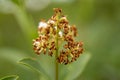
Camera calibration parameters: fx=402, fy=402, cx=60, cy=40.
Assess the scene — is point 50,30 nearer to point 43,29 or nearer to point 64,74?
point 43,29

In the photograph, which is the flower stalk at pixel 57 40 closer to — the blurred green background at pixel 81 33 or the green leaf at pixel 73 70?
the green leaf at pixel 73 70

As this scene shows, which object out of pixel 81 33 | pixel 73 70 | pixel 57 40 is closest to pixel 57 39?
pixel 57 40

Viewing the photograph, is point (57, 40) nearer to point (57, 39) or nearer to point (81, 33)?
point (57, 39)

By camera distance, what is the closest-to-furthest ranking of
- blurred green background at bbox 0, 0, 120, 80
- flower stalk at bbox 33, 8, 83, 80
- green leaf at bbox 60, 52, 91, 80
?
1. flower stalk at bbox 33, 8, 83, 80
2. green leaf at bbox 60, 52, 91, 80
3. blurred green background at bbox 0, 0, 120, 80

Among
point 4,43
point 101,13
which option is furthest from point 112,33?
point 4,43

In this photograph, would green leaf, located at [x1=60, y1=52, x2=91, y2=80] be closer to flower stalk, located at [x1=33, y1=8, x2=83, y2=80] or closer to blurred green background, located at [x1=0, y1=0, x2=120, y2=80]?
flower stalk, located at [x1=33, y1=8, x2=83, y2=80]

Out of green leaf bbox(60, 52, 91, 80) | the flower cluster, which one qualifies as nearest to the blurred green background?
green leaf bbox(60, 52, 91, 80)
